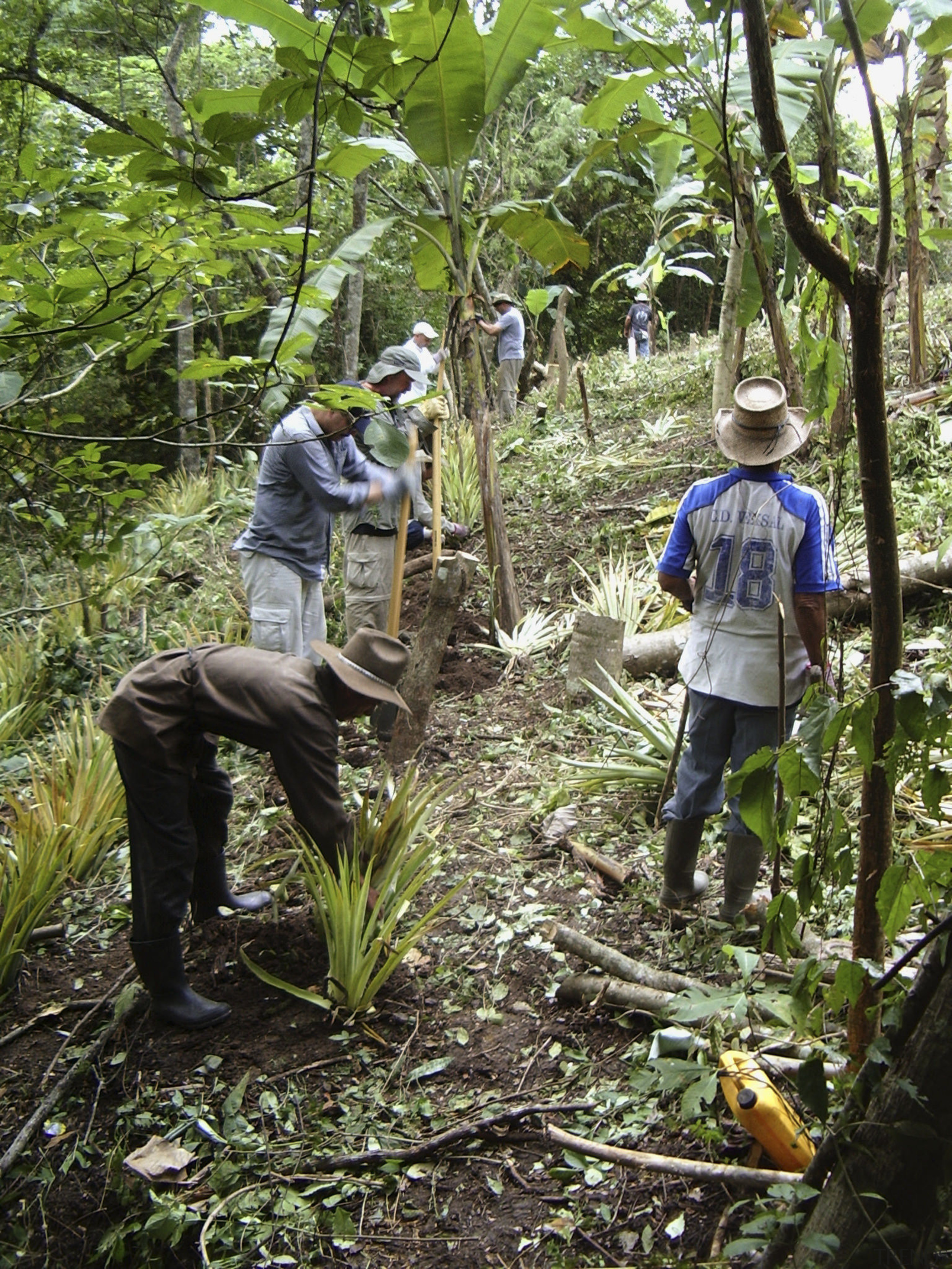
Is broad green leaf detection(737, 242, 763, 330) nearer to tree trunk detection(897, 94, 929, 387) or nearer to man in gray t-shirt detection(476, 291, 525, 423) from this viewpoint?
tree trunk detection(897, 94, 929, 387)

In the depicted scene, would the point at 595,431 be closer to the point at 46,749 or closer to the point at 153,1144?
the point at 46,749

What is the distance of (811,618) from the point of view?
327 cm

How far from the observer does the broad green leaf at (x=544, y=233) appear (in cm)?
569

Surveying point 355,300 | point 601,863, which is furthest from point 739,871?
point 355,300

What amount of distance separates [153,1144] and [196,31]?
38.8 ft

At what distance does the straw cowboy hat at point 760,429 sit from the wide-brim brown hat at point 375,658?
4.41 feet

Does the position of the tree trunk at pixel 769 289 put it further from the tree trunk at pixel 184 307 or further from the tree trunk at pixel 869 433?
the tree trunk at pixel 184 307

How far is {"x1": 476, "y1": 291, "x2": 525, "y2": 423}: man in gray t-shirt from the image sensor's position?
41.8ft

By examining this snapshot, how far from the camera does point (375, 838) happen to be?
370cm

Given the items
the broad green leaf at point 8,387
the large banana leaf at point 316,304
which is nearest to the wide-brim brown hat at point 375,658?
the large banana leaf at point 316,304


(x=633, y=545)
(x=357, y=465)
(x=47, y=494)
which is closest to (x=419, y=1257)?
(x=47, y=494)

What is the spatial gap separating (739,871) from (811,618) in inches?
36.4

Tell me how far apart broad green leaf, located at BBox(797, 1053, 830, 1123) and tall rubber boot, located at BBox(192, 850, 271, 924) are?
2660mm

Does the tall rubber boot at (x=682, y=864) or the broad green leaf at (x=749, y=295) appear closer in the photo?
the tall rubber boot at (x=682, y=864)
